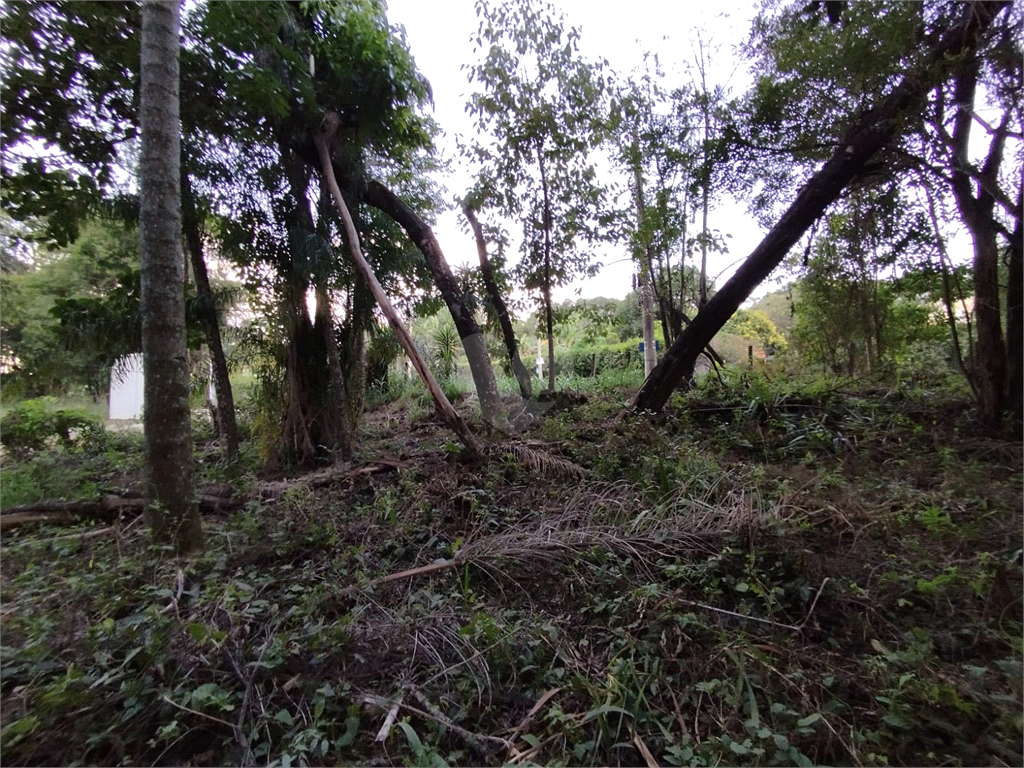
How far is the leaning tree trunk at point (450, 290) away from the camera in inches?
223

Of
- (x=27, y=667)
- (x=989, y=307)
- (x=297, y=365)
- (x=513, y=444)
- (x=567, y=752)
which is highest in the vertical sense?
(x=989, y=307)

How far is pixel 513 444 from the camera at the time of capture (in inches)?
177

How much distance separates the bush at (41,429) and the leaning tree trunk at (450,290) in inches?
203

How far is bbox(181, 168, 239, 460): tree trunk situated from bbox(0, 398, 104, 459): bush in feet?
9.13

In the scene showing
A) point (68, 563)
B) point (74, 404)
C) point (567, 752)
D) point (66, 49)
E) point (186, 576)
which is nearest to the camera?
point (567, 752)

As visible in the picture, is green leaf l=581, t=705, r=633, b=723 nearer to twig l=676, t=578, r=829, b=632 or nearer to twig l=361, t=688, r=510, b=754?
twig l=361, t=688, r=510, b=754

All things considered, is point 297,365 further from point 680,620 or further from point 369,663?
point 680,620

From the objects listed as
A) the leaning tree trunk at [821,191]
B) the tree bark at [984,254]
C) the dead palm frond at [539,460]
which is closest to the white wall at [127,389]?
the dead palm frond at [539,460]

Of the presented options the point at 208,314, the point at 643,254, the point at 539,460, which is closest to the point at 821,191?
the point at 643,254

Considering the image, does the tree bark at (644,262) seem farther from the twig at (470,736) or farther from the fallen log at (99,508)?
the twig at (470,736)

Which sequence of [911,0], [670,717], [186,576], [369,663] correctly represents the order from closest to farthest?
1. [670,717]
2. [369,663]
3. [186,576]
4. [911,0]

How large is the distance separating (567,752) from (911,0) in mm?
4987

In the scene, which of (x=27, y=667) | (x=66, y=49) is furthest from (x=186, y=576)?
(x=66, y=49)

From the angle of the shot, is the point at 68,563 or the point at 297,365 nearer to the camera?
the point at 68,563
